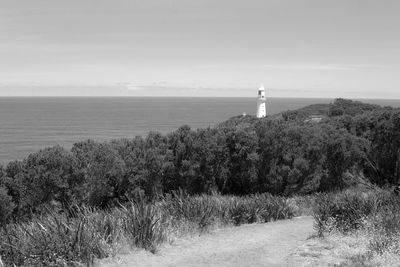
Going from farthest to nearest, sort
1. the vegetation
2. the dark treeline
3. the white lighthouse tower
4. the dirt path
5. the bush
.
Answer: the white lighthouse tower
the dark treeline
the bush
the vegetation
the dirt path

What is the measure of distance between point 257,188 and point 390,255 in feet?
38.9

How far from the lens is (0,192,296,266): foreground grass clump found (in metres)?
6.93

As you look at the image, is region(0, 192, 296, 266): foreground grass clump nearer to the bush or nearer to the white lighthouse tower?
the bush

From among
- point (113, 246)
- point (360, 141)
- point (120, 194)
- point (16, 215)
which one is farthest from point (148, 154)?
point (360, 141)

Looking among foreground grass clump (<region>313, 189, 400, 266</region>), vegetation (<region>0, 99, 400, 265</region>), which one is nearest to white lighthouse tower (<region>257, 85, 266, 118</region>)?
vegetation (<region>0, 99, 400, 265</region>)

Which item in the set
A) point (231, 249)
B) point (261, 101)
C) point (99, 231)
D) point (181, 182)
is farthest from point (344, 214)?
Answer: point (261, 101)

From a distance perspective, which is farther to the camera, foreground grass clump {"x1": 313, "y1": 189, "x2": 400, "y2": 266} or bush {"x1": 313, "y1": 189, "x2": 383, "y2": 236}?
bush {"x1": 313, "y1": 189, "x2": 383, "y2": 236}

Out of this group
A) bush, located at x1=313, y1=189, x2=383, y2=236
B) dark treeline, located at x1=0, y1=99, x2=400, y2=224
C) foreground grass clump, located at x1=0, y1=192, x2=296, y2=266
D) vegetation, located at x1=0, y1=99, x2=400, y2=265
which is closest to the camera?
foreground grass clump, located at x1=0, y1=192, x2=296, y2=266

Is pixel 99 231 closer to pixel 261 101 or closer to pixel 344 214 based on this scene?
pixel 344 214

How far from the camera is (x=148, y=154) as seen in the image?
16.9 m

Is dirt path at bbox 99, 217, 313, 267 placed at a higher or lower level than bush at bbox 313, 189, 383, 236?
lower

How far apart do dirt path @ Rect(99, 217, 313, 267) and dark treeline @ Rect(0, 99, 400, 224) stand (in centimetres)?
641

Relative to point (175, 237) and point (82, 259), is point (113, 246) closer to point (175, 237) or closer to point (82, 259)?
point (82, 259)

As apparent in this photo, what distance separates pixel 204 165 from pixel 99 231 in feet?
34.9
